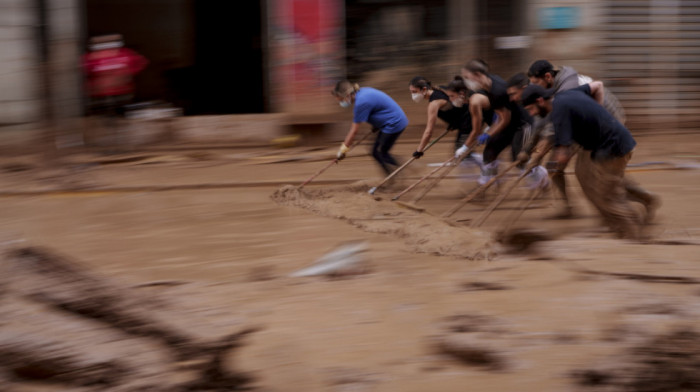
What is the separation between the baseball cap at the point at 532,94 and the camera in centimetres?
630

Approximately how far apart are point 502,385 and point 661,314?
115 cm

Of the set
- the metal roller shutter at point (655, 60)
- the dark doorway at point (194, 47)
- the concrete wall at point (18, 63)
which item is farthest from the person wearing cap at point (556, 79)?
the concrete wall at point (18, 63)

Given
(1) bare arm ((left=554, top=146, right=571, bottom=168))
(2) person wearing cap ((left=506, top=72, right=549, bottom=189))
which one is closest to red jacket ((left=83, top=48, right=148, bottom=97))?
(2) person wearing cap ((left=506, top=72, right=549, bottom=189))

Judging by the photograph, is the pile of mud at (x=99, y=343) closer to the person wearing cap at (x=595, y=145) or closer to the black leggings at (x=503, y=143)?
the person wearing cap at (x=595, y=145)

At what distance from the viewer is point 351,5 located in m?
12.2

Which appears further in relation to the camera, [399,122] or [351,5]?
[351,5]

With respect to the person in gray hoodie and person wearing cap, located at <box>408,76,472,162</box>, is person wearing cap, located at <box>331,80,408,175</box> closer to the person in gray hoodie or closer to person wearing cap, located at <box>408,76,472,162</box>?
person wearing cap, located at <box>408,76,472,162</box>

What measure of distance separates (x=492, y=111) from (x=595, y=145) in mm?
1771

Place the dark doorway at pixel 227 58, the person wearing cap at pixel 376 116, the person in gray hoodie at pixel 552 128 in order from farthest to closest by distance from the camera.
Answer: the dark doorway at pixel 227 58
the person wearing cap at pixel 376 116
the person in gray hoodie at pixel 552 128

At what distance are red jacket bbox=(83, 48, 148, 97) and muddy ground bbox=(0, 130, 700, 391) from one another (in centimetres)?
386

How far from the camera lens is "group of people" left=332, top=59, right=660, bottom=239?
6.07m

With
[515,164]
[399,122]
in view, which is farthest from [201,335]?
[399,122]

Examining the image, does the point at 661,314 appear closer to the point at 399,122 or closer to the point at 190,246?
the point at 190,246

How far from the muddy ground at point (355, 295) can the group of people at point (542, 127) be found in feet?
0.90
